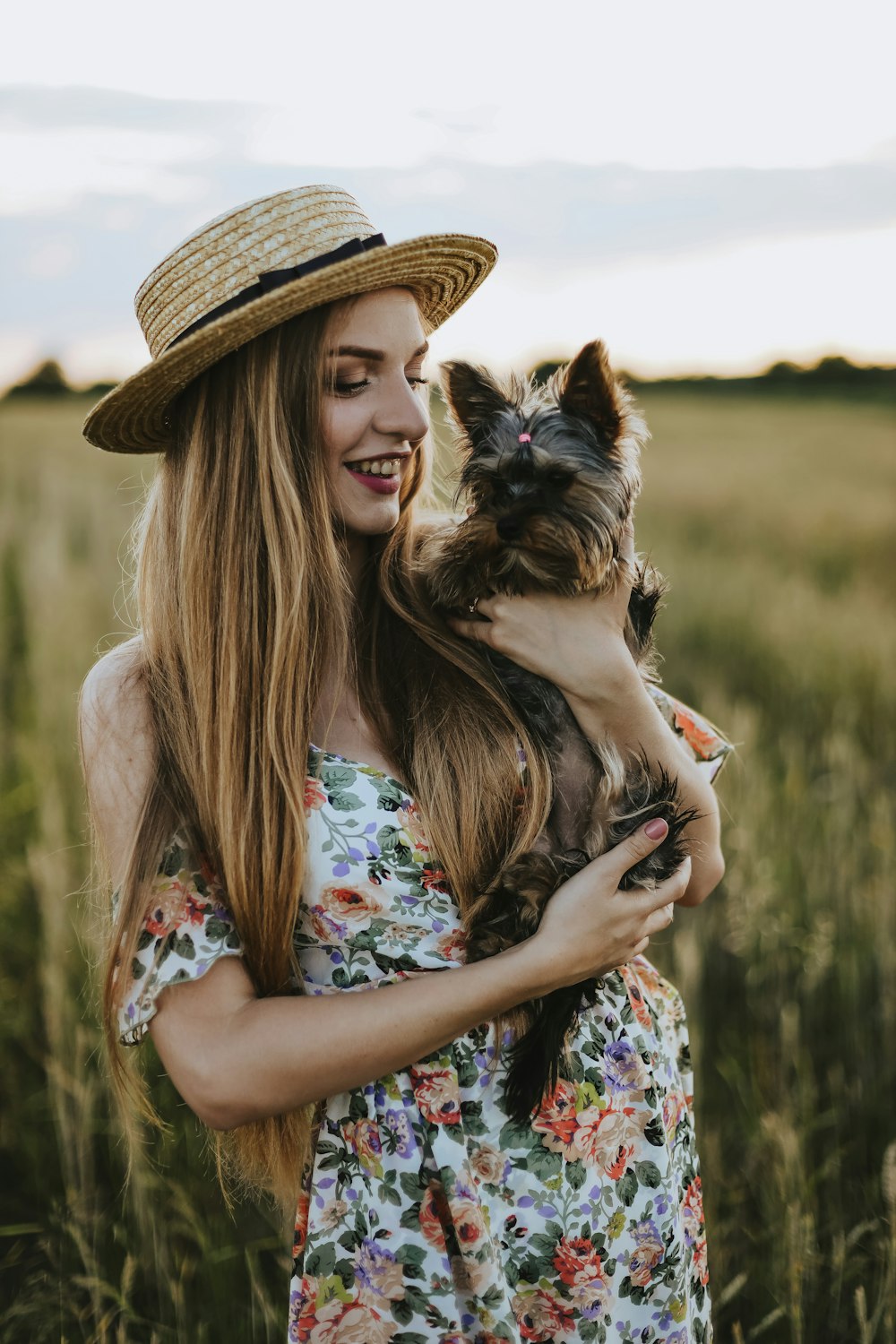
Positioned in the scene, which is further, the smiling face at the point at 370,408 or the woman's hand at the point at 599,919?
the smiling face at the point at 370,408

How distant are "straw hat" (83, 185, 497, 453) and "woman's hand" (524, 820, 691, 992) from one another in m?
1.08

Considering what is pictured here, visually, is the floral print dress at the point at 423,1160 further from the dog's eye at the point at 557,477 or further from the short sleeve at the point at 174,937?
the dog's eye at the point at 557,477

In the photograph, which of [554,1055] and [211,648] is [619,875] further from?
[211,648]

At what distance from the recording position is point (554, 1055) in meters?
1.71

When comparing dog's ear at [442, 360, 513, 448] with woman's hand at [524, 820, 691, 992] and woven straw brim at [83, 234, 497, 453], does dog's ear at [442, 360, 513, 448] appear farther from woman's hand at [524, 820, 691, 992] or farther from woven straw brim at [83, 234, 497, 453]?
woman's hand at [524, 820, 691, 992]

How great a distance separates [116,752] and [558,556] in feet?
3.04

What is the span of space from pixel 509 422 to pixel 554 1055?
122 cm

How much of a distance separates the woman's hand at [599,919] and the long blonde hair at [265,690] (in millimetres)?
145

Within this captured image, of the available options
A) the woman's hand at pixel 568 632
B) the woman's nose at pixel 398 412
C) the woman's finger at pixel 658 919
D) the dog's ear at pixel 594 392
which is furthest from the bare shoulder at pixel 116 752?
the dog's ear at pixel 594 392

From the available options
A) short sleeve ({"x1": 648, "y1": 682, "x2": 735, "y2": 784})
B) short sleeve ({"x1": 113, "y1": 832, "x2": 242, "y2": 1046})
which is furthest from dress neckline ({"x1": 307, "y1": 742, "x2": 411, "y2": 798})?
short sleeve ({"x1": 648, "y1": 682, "x2": 735, "y2": 784})

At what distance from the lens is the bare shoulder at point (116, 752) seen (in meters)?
1.60

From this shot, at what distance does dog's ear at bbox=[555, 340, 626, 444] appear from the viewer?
2.02 metres

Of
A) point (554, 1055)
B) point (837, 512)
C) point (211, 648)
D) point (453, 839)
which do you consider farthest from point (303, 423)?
point (837, 512)

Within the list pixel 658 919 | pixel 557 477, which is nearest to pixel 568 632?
A: pixel 557 477
